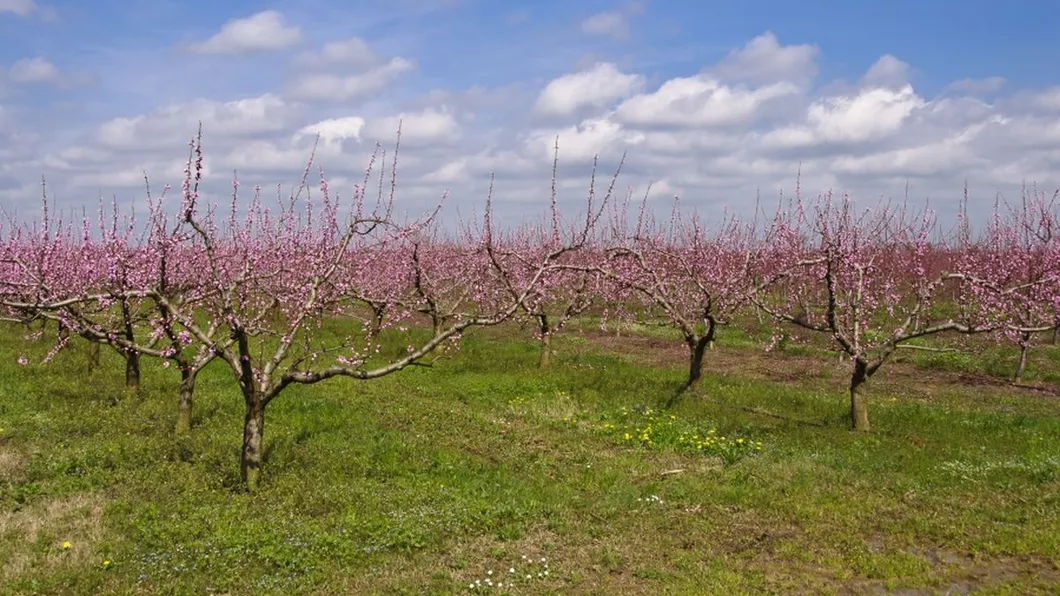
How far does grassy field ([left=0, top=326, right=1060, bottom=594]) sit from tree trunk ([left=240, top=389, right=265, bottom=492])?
0.71 feet

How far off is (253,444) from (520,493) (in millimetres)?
3744

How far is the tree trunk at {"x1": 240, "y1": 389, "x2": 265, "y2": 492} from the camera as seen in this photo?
33.6 ft

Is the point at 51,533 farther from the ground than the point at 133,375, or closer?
closer

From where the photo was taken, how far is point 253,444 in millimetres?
10281

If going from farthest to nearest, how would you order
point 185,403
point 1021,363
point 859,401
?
point 1021,363 < point 859,401 < point 185,403

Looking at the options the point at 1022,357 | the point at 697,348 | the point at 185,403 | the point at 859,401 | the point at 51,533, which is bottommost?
the point at 51,533

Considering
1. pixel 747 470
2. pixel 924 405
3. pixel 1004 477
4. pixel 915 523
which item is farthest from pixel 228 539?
pixel 924 405

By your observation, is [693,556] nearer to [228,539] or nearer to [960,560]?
[960,560]

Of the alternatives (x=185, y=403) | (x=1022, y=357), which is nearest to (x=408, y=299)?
(x=185, y=403)

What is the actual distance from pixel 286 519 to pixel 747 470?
22.9ft

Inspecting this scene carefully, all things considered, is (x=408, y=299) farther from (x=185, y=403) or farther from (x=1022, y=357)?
(x=1022, y=357)

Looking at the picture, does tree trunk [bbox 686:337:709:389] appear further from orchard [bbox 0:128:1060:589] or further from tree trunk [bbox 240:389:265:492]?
tree trunk [bbox 240:389:265:492]

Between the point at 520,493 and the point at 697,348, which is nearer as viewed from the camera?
the point at 520,493

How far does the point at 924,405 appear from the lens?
17.8m
